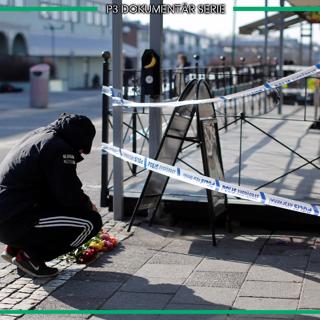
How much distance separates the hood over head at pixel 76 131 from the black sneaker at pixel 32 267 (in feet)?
3.11

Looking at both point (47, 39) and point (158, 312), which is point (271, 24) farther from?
point (47, 39)

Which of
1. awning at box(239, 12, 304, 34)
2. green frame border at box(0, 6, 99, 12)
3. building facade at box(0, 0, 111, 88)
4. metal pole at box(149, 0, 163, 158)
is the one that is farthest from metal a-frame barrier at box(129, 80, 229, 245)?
building facade at box(0, 0, 111, 88)

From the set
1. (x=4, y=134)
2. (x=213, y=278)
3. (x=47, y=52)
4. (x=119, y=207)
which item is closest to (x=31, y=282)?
(x=213, y=278)

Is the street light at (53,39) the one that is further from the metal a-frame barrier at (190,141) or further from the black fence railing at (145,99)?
the metal a-frame barrier at (190,141)

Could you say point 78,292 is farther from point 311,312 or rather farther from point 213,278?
point 311,312

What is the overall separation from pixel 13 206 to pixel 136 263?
1.20 m

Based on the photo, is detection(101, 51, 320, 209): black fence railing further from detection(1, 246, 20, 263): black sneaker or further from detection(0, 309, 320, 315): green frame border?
detection(0, 309, 320, 315): green frame border

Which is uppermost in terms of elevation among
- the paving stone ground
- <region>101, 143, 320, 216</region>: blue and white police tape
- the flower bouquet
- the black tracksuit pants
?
<region>101, 143, 320, 216</region>: blue and white police tape

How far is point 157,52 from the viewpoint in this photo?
7.49 meters

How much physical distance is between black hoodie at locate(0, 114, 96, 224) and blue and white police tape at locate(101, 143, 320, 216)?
121 cm

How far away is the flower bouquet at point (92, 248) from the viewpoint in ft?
20.1

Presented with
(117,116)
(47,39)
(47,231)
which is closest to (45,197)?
(47,231)

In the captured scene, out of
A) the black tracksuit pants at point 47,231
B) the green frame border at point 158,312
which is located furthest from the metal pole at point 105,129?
the green frame border at point 158,312

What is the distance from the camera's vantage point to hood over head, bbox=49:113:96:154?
5656 millimetres
